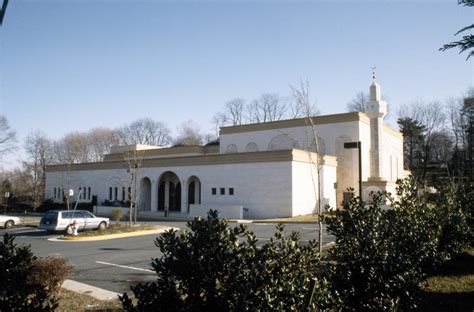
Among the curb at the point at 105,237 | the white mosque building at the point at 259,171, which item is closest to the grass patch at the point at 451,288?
the curb at the point at 105,237

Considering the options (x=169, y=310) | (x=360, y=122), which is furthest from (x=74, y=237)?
(x=360, y=122)

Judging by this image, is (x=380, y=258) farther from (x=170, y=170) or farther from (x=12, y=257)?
(x=170, y=170)

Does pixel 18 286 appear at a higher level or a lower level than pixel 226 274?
lower

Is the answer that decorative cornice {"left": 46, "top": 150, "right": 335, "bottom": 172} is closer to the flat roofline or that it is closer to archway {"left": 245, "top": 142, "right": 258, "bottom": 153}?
the flat roofline

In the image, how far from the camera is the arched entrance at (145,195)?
4184 centimetres

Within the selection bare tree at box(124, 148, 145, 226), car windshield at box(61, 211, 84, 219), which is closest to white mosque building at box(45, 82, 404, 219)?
bare tree at box(124, 148, 145, 226)

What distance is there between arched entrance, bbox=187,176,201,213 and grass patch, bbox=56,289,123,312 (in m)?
29.6

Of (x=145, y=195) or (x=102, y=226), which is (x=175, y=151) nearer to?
(x=145, y=195)

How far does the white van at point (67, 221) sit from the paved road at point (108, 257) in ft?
2.44

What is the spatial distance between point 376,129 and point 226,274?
39.3 m

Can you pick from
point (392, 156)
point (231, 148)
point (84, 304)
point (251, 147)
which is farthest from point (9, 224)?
point (392, 156)

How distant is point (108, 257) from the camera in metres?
14.7

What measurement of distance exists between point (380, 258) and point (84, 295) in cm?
649

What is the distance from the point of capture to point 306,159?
3409 cm
